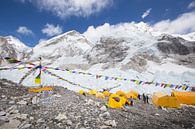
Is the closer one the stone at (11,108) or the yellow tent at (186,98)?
the stone at (11,108)

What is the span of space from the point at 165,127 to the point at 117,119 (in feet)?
8.39

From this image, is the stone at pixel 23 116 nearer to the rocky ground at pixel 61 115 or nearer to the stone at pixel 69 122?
the rocky ground at pixel 61 115

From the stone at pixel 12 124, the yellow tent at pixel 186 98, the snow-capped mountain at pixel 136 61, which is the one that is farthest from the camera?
the snow-capped mountain at pixel 136 61

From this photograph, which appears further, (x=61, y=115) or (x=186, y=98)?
(x=186, y=98)

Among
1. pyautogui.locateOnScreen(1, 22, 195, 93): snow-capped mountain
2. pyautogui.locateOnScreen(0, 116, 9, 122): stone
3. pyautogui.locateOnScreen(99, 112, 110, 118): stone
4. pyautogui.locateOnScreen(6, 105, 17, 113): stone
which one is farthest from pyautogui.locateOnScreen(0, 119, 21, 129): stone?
pyautogui.locateOnScreen(1, 22, 195, 93): snow-capped mountain

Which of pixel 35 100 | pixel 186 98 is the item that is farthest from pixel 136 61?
pixel 35 100

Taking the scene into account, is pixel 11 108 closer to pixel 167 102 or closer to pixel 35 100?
pixel 35 100

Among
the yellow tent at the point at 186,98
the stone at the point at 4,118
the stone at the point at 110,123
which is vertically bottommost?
the yellow tent at the point at 186,98

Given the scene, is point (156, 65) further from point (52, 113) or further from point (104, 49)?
point (52, 113)

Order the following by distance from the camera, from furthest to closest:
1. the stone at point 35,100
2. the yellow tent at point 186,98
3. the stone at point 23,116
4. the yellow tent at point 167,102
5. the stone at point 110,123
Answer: the yellow tent at point 186,98 → the yellow tent at point 167,102 → the stone at point 35,100 → the stone at point 23,116 → the stone at point 110,123

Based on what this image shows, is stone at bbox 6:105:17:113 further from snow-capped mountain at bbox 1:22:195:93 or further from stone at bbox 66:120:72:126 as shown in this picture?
snow-capped mountain at bbox 1:22:195:93

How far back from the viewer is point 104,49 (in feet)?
306

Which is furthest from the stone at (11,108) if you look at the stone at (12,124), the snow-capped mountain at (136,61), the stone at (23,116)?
the snow-capped mountain at (136,61)

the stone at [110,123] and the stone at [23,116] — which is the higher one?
the stone at [23,116]
